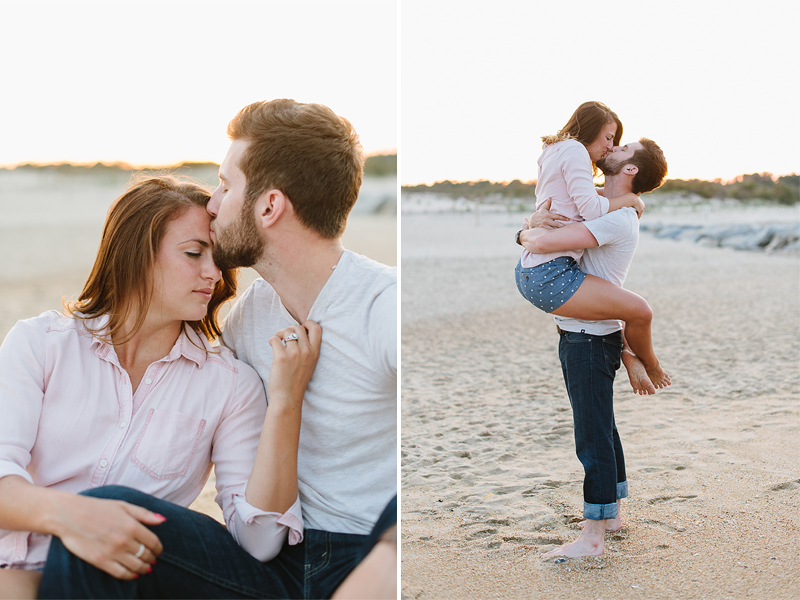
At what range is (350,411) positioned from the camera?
170 cm

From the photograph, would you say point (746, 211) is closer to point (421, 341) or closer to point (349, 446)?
point (421, 341)

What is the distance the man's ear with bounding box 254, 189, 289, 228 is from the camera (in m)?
1.67

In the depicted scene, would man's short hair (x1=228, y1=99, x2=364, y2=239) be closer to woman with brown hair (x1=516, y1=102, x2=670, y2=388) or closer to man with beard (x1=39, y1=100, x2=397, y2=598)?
man with beard (x1=39, y1=100, x2=397, y2=598)

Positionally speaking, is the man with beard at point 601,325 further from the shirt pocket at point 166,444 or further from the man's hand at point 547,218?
the shirt pocket at point 166,444

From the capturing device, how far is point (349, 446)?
172 cm

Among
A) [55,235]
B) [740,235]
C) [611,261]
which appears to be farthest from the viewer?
[55,235]

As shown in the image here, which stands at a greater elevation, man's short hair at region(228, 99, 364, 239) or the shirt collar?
man's short hair at region(228, 99, 364, 239)

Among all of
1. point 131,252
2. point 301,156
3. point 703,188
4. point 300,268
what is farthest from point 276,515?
point 703,188

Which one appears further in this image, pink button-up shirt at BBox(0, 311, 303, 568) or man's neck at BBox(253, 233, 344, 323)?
man's neck at BBox(253, 233, 344, 323)

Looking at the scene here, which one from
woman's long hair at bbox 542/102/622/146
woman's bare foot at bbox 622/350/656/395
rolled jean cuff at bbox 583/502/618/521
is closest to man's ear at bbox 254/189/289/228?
A: woman's long hair at bbox 542/102/622/146

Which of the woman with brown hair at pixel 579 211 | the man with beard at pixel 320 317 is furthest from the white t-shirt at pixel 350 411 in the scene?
the woman with brown hair at pixel 579 211

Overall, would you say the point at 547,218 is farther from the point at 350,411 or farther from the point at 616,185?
the point at 350,411

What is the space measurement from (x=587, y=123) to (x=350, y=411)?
3.92 feet

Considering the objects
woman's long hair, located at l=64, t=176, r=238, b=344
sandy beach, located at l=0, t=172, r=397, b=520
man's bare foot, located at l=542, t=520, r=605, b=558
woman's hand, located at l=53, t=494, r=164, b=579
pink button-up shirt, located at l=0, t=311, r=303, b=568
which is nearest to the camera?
woman's hand, located at l=53, t=494, r=164, b=579
